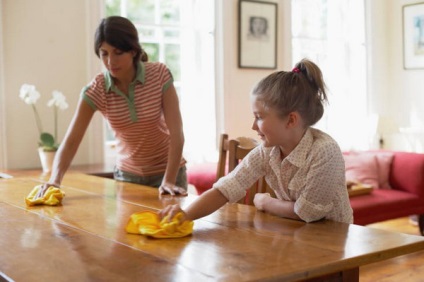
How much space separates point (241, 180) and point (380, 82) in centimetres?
492

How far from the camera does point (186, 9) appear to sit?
4.76 metres

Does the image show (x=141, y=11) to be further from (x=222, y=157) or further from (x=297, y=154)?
(x=297, y=154)

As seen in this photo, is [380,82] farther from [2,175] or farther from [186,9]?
[2,175]

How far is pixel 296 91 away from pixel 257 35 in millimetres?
3580

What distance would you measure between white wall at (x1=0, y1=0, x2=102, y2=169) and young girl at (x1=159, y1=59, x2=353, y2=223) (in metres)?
2.46

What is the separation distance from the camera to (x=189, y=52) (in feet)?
15.8

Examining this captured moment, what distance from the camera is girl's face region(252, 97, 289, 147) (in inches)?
65.1

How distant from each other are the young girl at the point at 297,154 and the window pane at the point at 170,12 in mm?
3112

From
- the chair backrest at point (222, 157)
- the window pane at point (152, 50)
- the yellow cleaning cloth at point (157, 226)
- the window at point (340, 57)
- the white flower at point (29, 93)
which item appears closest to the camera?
the yellow cleaning cloth at point (157, 226)

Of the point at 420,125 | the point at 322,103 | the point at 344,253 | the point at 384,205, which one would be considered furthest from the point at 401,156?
the point at 344,253

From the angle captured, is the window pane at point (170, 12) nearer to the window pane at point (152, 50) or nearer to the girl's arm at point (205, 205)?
the window pane at point (152, 50)

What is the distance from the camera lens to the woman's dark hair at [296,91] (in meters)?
1.65

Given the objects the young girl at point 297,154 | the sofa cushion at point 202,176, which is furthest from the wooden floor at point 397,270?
the young girl at point 297,154

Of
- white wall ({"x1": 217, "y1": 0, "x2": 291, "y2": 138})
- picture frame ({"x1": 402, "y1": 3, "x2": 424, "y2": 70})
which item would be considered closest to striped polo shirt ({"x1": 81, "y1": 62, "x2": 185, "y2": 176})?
white wall ({"x1": 217, "y1": 0, "x2": 291, "y2": 138})
